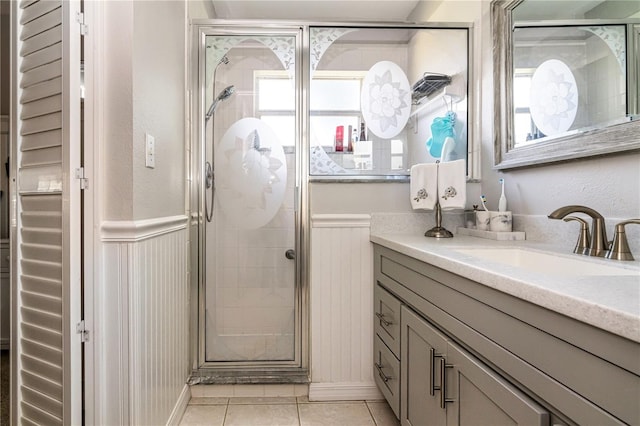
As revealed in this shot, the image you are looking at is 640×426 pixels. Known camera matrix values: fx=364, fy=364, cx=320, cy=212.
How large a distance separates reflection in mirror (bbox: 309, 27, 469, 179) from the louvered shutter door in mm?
1175

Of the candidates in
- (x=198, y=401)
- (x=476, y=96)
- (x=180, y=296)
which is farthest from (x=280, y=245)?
(x=476, y=96)

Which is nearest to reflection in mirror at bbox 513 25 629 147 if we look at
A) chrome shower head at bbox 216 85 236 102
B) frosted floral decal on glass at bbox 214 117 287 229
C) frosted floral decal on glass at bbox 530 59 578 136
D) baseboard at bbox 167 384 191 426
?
frosted floral decal on glass at bbox 530 59 578 136

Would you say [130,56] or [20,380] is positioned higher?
[130,56]

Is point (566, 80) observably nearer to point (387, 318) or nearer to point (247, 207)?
point (387, 318)

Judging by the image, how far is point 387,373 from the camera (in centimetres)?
176

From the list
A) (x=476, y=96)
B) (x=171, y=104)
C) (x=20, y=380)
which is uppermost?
(x=476, y=96)

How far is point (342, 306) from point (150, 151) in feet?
4.16

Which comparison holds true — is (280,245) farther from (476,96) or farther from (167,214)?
(476,96)

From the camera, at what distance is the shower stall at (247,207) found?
6.71ft

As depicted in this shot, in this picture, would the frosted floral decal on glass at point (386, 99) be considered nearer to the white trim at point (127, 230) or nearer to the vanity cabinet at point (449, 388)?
the vanity cabinet at point (449, 388)

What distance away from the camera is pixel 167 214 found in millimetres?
1650

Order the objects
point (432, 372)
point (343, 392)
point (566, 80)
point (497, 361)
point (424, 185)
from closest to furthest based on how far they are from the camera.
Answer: point (497, 361)
point (432, 372)
point (566, 80)
point (424, 185)
point (343, 392)

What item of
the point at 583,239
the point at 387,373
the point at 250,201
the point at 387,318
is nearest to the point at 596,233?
the point at 583,239

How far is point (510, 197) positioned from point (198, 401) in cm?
198
